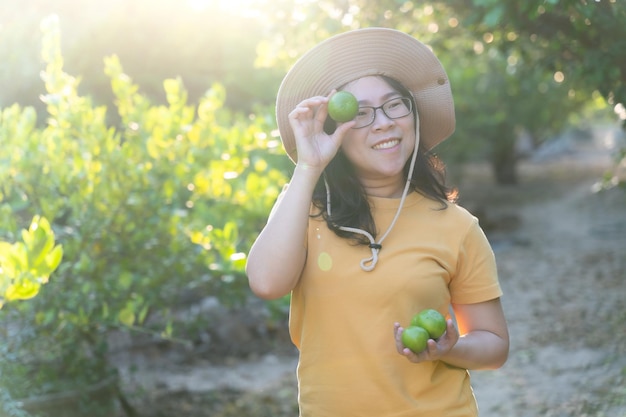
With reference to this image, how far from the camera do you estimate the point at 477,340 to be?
227cm

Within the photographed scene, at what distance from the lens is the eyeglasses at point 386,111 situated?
2357 millimetres

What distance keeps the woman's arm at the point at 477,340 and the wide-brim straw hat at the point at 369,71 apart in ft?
1.88

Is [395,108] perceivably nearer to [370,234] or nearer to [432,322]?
[370,234]

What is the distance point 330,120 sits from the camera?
250cm

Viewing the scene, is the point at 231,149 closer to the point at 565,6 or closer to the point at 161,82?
the point at 565,6

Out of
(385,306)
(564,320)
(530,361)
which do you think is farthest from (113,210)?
(564,320)

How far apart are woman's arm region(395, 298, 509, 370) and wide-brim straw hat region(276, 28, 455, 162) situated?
1.88 feet

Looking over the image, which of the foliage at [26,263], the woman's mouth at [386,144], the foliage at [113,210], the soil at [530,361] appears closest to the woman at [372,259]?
the woman's mouth at [386,144]

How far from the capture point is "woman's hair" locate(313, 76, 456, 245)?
234 centimetres

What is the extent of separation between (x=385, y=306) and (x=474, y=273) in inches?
10.7

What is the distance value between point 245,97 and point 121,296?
231 inches

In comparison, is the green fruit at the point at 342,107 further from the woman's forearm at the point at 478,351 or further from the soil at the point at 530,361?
the soil at the point at 530,361

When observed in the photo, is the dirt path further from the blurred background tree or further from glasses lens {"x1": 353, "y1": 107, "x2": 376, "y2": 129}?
glasses lens {"x1": 353, "y1": 107, "x2": 376, "y2": 129}

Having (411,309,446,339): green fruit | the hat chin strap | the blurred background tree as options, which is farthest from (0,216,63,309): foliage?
the blurred background tree
